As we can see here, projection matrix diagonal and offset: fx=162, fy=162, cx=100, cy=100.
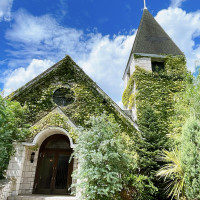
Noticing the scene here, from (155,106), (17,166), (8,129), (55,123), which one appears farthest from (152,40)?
(17,166)

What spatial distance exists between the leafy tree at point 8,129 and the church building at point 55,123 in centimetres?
37

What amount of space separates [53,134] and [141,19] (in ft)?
48.8

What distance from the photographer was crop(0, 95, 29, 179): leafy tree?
255 inches

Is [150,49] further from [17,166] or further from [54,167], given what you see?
[17,166]

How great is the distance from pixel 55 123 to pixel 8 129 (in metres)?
2.10

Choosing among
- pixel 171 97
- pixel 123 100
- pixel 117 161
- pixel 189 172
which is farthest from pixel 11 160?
pixel 171 97

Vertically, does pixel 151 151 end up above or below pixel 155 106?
below

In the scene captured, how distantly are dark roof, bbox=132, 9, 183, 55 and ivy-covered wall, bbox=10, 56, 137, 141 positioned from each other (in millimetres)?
5321

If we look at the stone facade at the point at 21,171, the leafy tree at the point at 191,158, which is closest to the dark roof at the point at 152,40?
the leafy tree at the point at 191,158

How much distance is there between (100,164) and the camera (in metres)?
5.88

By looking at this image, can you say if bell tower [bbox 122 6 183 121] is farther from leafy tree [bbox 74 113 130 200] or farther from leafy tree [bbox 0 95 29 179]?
leafy tree [bbox 0 95 29 179]

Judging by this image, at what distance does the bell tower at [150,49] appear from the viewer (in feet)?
Result: 42.2

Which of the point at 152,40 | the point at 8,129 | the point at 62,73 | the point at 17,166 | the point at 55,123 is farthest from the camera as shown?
the point at 152,40

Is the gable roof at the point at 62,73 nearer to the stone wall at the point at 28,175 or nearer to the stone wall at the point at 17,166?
the stone wall at the point at 17,166
